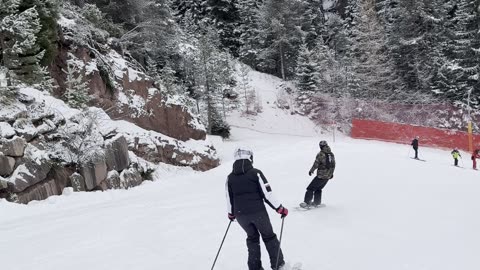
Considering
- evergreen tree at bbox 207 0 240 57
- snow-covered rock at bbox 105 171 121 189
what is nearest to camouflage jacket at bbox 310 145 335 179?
snow-covered rock at bbox 105 171 121 189

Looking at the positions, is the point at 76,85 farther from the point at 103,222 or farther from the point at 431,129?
the point at 431,129

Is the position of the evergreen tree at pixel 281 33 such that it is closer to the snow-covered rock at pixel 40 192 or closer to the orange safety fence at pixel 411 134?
the orange safety fence at pixel 411 134

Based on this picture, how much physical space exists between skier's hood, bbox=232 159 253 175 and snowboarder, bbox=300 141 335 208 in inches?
177

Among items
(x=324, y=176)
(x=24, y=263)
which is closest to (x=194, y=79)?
(x=324, y=176)

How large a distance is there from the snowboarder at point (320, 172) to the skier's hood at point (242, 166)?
450cm

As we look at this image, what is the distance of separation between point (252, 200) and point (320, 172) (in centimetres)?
479

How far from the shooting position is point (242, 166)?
5711 mm

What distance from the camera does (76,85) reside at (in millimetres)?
16172

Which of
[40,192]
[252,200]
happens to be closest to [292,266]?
[252,200]

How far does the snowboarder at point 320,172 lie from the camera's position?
10109 mm

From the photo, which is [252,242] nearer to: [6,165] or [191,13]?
[6,165]

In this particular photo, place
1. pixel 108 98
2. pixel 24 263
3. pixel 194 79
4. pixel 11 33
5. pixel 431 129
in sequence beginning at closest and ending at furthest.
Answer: pixel 24 263 < pixel 11 33 < pixel 108 98 < pixel 431 129 < pixel 194 79

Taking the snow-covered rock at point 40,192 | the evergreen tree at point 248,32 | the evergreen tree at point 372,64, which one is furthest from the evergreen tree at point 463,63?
the snow-covered rock at point 40,192

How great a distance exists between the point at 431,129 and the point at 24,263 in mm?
29751
